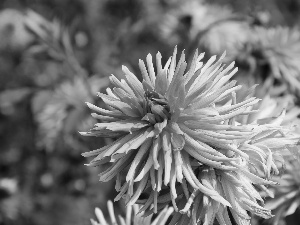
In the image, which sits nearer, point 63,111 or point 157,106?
point 157,106

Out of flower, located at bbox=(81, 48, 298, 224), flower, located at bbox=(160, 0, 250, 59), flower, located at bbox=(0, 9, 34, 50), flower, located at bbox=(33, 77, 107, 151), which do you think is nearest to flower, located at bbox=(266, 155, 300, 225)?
flower, located at bbox=(81, 48, 298, 224)

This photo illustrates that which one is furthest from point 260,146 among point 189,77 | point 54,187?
point 54,187

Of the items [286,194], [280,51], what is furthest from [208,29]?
[286,194]

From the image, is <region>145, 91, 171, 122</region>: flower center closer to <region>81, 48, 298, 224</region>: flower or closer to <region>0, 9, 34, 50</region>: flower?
<region>81, 48, 298, 224</region>: flower

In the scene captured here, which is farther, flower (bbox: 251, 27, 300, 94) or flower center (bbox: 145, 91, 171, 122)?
flower (bbox: 251, 27, 300, 94)

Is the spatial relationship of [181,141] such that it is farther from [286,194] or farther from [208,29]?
[208,29]

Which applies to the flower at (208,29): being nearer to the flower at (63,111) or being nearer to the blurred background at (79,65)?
the blurred background at (79,65)
